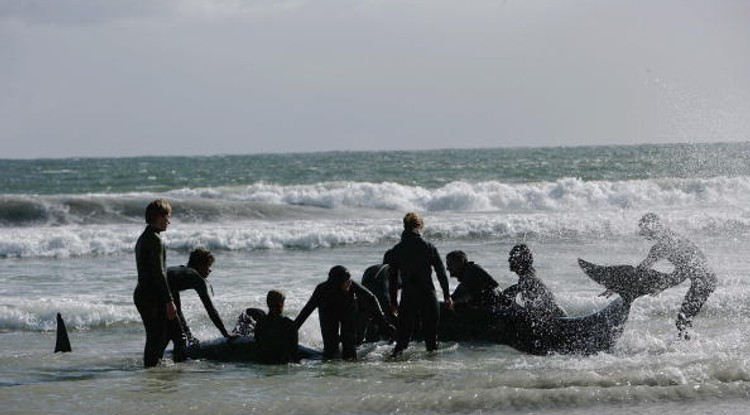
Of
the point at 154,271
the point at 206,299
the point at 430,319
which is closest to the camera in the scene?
the point at 154,271

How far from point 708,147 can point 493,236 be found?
76.3 m

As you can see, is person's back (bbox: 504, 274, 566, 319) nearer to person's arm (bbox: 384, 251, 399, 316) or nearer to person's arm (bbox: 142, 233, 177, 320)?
person's arm (bbox: 384, 251, 399, 316)

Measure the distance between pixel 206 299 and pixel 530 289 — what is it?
369cm

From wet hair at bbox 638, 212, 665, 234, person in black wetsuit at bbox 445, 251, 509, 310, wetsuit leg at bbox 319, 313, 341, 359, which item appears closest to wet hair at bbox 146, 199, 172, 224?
wetsuit leg at bbox 319, 313, 341, 359

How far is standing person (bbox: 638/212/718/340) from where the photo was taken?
11.9m

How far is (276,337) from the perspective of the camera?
11.0m

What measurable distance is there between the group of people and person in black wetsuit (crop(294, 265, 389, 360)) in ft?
0.03

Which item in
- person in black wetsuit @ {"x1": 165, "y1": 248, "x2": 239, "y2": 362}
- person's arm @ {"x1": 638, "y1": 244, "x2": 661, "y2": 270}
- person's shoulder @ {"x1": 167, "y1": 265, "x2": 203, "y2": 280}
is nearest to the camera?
person in black wetsuit @ {"x1": 165, "y1": 248, "x2": 239, "y2": 362}

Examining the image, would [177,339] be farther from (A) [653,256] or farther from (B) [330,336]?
(A) [653,256]

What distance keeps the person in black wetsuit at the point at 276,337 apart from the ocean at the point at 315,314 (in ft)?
0.70

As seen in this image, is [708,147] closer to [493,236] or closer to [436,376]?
[493,236]

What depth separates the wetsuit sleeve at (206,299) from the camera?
406 inches

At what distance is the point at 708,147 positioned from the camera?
9838 centimetres

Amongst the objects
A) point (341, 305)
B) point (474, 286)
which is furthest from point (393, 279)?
point (474, 286)
